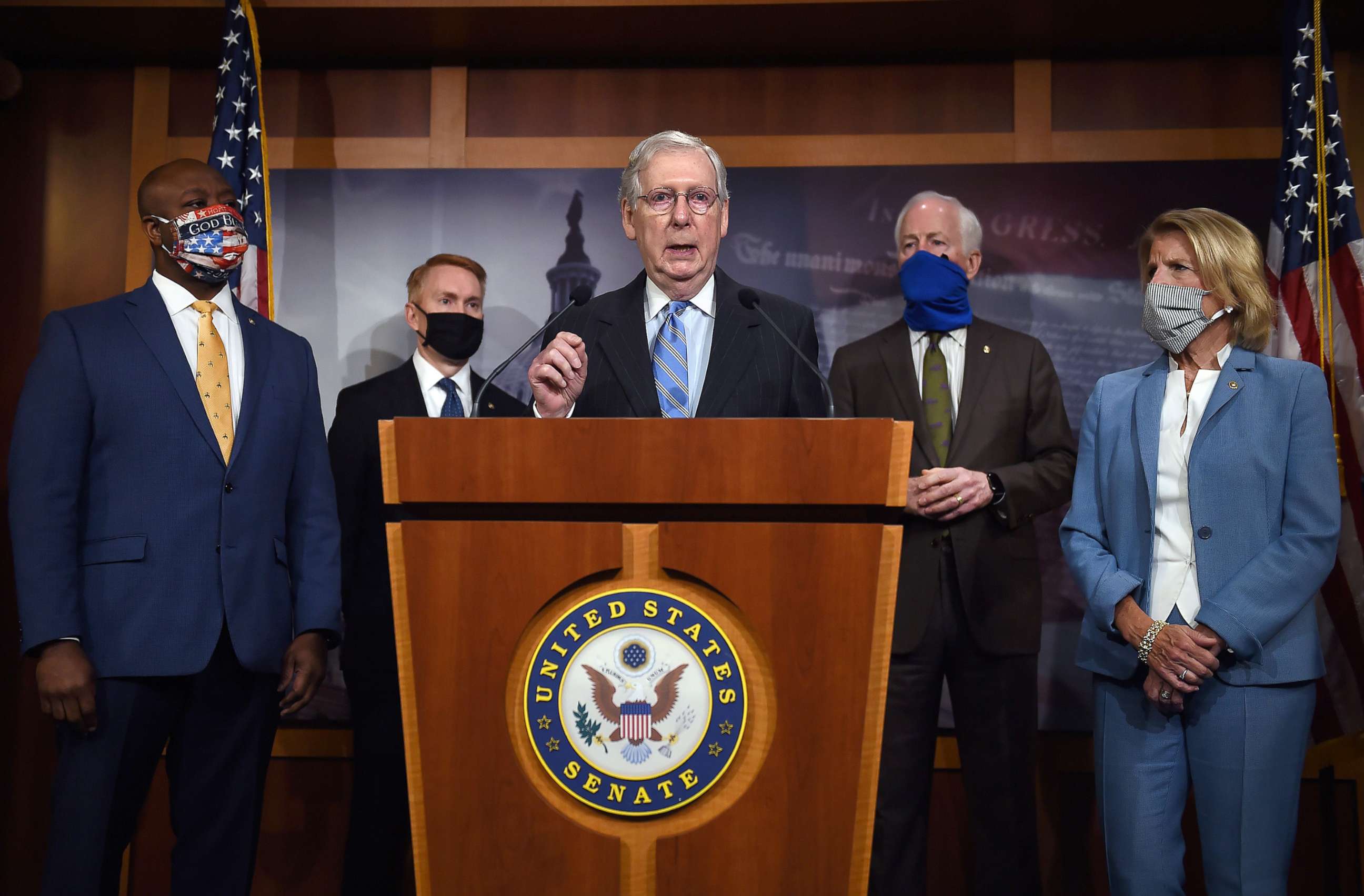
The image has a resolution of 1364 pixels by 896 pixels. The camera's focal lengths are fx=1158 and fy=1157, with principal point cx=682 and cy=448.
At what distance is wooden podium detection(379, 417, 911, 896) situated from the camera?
156cm

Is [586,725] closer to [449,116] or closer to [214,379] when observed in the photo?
[214,379]

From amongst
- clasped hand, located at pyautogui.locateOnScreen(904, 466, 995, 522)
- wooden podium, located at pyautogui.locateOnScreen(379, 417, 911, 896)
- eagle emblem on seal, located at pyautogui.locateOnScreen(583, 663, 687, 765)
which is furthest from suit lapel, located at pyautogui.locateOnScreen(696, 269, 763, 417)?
clasped hand, located at pyautogui.locateOnScreen(904, 466, 995, 522)

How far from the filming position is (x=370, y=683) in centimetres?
317

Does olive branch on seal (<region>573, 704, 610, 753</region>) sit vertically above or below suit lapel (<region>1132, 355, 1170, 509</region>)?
below


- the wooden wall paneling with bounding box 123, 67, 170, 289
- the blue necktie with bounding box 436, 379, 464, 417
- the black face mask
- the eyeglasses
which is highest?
the wooden wall paneling with bounding box 123, 67, 170, 289

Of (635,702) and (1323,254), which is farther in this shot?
(1323,254)

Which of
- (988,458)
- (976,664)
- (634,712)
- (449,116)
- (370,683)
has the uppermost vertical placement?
(449,116)

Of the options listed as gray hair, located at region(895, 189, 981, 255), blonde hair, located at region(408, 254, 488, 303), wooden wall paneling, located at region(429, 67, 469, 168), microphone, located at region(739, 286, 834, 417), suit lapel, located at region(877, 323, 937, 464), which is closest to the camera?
microphone, located at region(739, 286, 834, 417)

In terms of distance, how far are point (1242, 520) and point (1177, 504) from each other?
127 mm

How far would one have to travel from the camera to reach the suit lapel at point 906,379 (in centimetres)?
296

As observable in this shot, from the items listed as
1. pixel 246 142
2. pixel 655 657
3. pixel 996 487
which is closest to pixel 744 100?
pixel 246 142

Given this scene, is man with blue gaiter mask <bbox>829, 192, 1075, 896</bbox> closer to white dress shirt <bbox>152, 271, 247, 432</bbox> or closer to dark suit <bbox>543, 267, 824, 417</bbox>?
dark suit <bbox>543, 267, 824, 417</bbox>

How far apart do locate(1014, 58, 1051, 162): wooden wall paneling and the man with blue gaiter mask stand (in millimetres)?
1107

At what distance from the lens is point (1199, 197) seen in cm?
376
